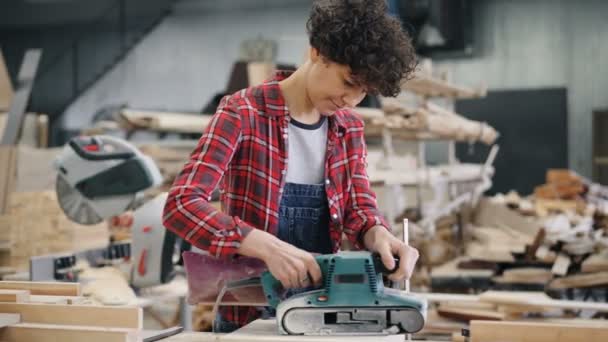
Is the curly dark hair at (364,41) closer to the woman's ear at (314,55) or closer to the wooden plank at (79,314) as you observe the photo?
the woman's ear at (314,55)

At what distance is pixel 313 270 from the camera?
1600 millimetres

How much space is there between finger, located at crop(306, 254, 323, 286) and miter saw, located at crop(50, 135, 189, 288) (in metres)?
1.68

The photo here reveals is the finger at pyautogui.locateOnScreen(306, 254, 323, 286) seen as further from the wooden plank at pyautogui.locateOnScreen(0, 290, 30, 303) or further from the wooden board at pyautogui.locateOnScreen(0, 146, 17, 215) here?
the wooden board at pyautogui.locateOnScreen(0, 146, 17, 215)

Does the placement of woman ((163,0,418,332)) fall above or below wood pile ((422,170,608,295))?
above

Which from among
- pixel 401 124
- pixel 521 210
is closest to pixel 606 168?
pixel 521 210

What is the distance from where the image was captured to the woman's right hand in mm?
1583

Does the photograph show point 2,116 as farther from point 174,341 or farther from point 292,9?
point 292,9

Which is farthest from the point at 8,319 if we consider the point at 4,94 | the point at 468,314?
the point at 4,94

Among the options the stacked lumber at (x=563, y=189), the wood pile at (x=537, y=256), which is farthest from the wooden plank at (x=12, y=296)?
the stacked lumber at (x=563, y=189)

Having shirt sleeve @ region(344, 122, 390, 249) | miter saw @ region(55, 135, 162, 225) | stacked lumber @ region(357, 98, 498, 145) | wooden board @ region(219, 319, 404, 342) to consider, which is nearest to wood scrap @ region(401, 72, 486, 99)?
stacked lumber @ region(357, 98, 498, 145)

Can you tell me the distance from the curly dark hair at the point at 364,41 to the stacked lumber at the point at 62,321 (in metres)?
0.74

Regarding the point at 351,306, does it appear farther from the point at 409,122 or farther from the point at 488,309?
the point at 409,122

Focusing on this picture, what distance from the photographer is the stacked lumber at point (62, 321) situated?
1486mm

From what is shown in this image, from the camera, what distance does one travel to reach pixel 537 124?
10.6 m
